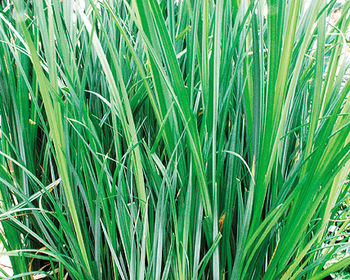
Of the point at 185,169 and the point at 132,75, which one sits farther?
the point at 132,75

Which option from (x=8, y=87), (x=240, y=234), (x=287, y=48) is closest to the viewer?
(x=287, y=48)

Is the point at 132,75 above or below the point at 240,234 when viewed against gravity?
above

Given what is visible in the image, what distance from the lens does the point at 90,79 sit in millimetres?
670

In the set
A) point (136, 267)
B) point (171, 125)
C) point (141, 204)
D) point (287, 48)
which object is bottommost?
point (136, 267)

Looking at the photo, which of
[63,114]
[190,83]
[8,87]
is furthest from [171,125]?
[8,87]

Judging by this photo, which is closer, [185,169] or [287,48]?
[287,48]

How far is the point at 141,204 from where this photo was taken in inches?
20.2

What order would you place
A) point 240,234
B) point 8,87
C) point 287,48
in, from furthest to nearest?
point 8,87, point 240,234, point 287,48

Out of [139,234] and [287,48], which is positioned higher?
[287,48]

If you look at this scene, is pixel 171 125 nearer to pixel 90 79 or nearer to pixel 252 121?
pixel 252 121

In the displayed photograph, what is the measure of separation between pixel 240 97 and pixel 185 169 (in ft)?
0.48

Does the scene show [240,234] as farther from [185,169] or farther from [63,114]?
[63,114]

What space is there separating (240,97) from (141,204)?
9.1 inches

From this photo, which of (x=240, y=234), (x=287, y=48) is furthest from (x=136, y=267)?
(x=287, y=48)
